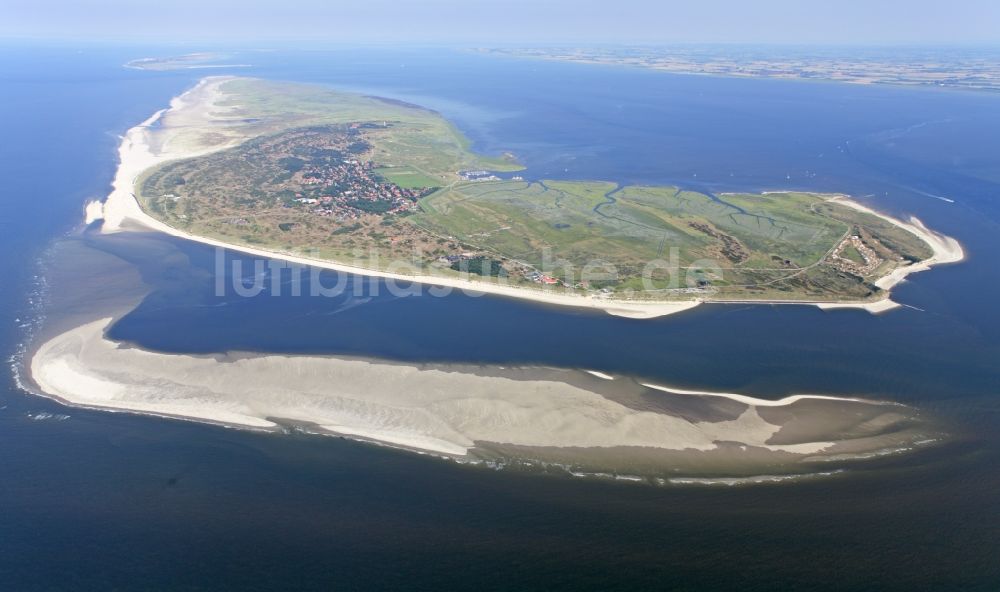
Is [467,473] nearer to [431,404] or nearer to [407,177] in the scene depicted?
[431,404]

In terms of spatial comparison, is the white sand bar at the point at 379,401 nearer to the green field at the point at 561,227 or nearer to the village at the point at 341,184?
the green field at the point at 561,227

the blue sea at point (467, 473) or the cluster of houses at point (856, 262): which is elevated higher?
the cluster of houses at point (856, 262)

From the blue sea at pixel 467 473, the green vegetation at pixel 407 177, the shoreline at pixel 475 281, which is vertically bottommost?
the blue sea at pixel 467 473

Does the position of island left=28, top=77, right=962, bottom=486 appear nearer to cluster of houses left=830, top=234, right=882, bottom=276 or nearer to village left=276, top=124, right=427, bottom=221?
cluster of houses left=830, top=234, right=882, bottom=276

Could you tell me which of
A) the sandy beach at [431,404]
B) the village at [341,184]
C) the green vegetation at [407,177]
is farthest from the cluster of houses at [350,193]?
the sandy beach at [431,404]

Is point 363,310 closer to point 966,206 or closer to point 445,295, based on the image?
point 445,295

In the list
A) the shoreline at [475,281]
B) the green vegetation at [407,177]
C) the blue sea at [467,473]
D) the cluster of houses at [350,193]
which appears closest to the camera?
the blue sea at [467,473]

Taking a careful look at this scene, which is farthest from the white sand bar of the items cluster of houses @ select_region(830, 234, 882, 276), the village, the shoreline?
the village

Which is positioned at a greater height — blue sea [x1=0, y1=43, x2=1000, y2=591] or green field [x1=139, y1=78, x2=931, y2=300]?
green field [x1=139, y1=78, x2=931, y2=300]

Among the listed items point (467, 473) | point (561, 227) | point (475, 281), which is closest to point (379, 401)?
point (467, 473)

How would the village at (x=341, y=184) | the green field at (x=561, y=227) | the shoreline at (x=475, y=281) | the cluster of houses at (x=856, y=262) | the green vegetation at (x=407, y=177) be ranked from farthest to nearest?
the green vegetation at (x=407, y=177)
the village at (x=341, y=184)
the cluster of houses at (x=856, y=262)
the green field at (x=561, y=227)
the shoreline at (x=475, y=281)
